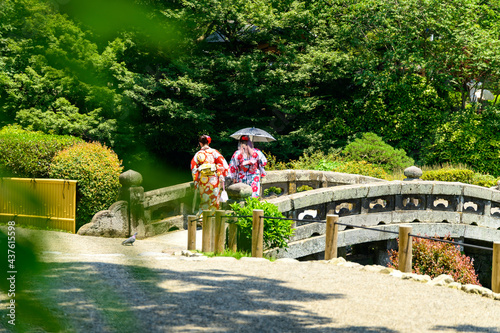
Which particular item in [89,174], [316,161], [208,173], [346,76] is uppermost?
[346,76]

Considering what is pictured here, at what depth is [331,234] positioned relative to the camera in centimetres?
982

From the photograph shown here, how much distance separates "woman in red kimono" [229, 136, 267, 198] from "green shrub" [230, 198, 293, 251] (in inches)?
75.5

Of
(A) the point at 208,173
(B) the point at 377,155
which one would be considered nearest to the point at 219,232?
(A) the point at 208,173

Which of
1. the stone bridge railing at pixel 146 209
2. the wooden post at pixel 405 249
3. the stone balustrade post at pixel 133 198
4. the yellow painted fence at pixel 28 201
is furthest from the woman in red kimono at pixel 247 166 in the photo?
the yellow painted fence at pixel 28 201

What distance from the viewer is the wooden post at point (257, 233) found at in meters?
9.73

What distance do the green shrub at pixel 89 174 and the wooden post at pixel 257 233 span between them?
12.0ft

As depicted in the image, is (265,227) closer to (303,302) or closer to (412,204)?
(303,302)

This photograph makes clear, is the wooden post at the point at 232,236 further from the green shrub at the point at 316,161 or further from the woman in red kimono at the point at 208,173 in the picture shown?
the green shrub at the point at 316,161

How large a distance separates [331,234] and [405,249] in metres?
1.29

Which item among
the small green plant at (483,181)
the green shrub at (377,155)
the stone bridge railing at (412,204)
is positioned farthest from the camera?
the green shrub at (377,155)

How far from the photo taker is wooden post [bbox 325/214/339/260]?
9734 mm

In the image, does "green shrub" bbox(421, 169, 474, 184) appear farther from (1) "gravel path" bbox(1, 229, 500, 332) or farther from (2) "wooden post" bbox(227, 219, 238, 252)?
(2) "wooden post" bbox(227, 219, 238, 252)

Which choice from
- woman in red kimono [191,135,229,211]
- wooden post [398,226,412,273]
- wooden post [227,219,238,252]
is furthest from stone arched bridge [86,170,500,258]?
wooden post [398,226,412,273]

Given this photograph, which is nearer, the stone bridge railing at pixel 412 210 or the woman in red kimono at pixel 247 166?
the woman in red kimono at pixel 247 166
